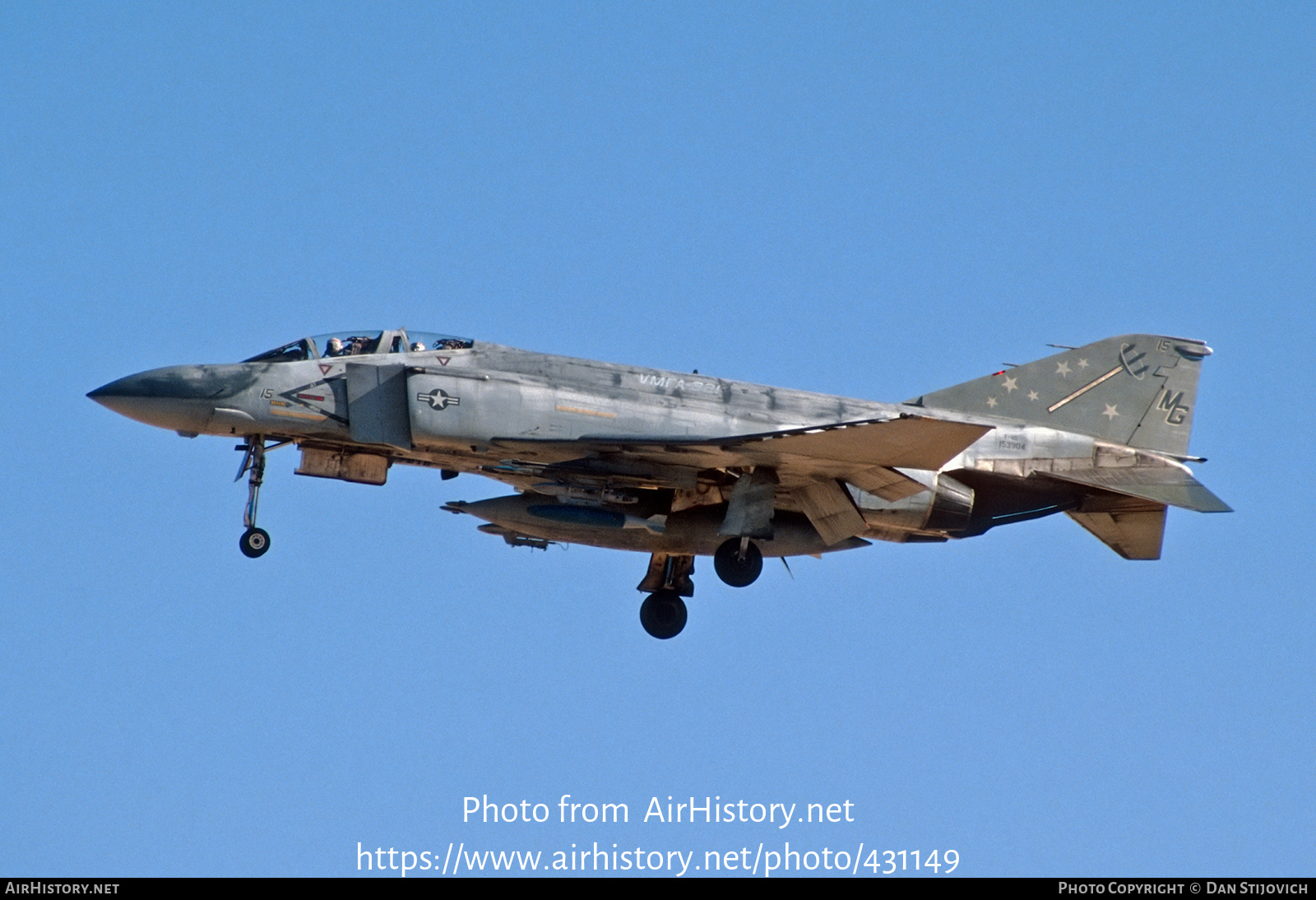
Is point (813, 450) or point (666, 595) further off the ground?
point (813, 450)

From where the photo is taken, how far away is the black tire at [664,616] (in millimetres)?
23797

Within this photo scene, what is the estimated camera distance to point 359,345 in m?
21.1

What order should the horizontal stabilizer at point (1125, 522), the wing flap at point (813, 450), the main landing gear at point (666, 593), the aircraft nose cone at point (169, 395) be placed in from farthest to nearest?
the main landing gear at point (666, 593) < the horizontal stabilizer at point (1125, 522) < the aircraft nose cone at point (169, 395) < the wing flap at point (813, 450)

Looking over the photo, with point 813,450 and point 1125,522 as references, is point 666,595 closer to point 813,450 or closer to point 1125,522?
point 813,450

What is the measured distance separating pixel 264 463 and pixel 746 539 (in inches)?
239

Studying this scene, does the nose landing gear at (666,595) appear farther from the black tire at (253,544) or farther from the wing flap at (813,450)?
the black tire at (253,544)

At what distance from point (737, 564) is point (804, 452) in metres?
1.94

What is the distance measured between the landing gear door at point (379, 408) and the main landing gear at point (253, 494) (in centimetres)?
118

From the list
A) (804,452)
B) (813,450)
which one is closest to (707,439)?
(804,452)

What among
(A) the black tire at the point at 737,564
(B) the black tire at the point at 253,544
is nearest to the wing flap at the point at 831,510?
(A) the black tire at the point at 737,564

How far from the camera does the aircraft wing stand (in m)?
19.1

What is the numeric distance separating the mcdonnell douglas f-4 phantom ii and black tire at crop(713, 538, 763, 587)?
23mm

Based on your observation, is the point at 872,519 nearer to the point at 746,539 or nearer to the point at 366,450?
the point at 746,539
